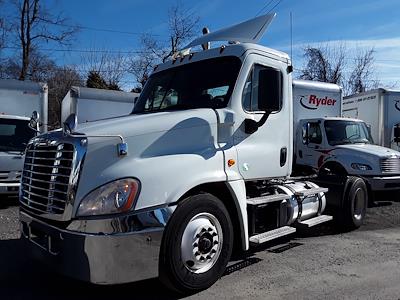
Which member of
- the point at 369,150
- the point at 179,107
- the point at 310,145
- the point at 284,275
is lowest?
the point at 284,275

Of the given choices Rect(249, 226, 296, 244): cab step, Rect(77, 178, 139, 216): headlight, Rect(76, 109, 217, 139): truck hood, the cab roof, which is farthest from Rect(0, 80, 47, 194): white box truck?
Rect(77, 178, 139, 216): headlight

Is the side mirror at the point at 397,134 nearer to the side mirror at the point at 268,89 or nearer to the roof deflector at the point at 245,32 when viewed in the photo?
the roof deflector at the point at 245,32

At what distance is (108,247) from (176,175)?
0.97 m

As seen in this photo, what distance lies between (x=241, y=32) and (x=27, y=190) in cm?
339

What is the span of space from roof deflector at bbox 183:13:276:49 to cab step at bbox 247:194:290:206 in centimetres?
206

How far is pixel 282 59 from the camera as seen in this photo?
6.43 m

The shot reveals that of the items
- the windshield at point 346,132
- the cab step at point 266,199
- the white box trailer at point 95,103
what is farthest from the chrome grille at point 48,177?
the white box trailer at point 95,103

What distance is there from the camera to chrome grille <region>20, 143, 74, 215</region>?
439 centimetres

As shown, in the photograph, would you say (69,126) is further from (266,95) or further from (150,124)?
(266,95)

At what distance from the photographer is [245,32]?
6.27m

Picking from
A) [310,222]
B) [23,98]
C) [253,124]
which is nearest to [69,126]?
[253,124]

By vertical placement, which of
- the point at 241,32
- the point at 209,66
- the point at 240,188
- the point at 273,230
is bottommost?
the point at 273,230

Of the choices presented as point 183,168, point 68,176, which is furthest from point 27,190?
point 183,168

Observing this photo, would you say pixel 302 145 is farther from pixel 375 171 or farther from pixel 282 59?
pixel 282 59
